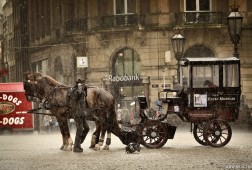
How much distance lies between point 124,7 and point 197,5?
3.95 metres

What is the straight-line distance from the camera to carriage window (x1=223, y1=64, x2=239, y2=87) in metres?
18.9

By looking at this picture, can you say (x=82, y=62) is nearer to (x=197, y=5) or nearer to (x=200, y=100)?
(x=197, y=5)

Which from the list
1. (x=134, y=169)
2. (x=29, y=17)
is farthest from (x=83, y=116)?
(x=29, y=17)

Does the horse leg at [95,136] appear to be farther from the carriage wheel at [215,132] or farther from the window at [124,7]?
the window at [124,7]

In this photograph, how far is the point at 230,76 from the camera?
19.0 m

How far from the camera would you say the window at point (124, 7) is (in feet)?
121

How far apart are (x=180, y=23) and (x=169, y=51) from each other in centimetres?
160

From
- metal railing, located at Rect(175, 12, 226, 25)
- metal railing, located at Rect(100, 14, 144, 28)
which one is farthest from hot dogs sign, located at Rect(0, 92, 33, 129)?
metal railing, located at Rect(175, 12, 226, 25)

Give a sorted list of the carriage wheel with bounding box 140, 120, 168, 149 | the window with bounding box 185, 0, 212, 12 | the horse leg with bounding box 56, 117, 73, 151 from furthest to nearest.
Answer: the window with bounding box 185, 0, 212, 12
the horse leg with bounding box 56, 117, 73, 151
the carriage wheel with bounding box 140, 120, 168, 149

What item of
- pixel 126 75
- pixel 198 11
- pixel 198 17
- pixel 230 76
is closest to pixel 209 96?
pixel 230 76

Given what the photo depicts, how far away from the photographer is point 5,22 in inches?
2456

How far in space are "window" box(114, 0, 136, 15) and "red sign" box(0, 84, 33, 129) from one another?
30.8 feet

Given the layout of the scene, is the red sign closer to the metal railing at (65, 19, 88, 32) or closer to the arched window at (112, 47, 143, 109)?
the arched window at (112, 47, 143, 109)

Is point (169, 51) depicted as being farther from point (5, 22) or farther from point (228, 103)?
point (5, 22)
